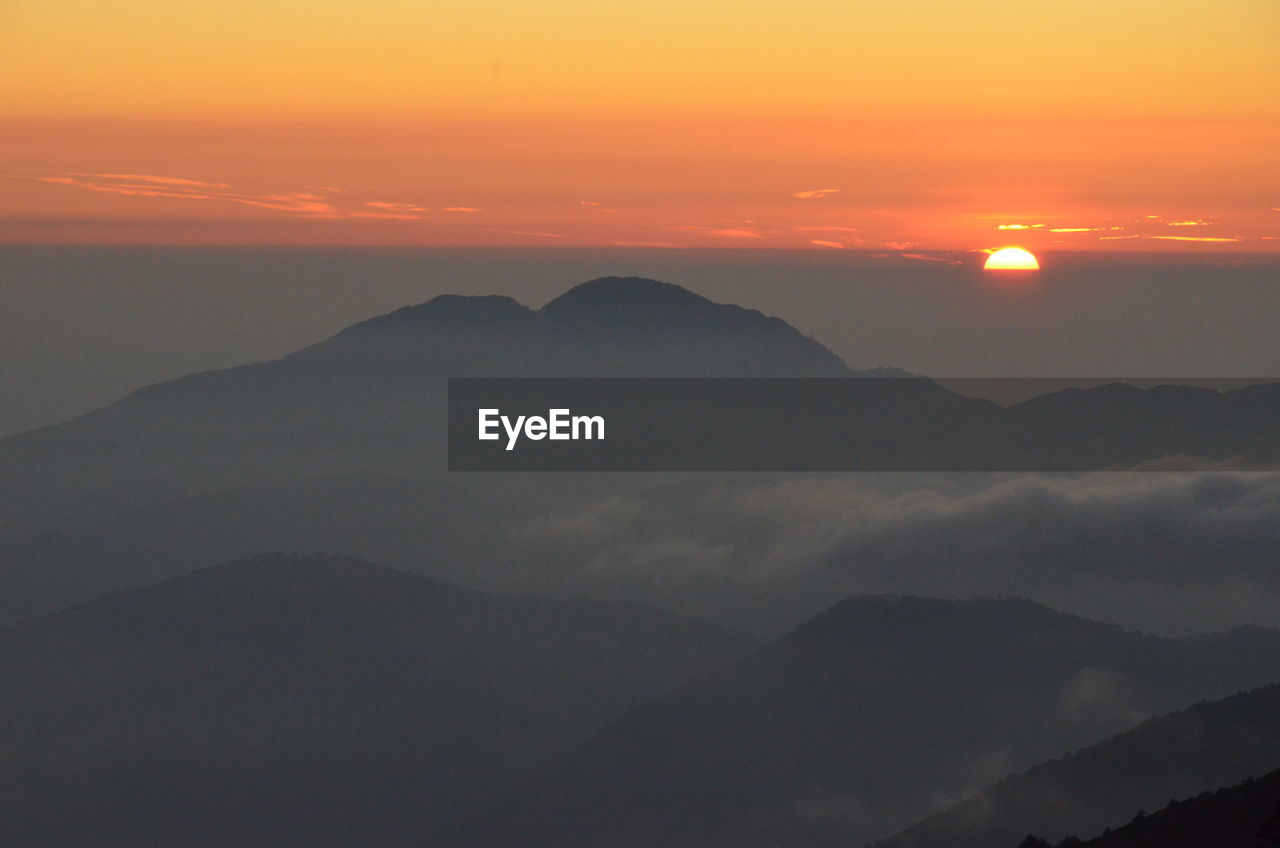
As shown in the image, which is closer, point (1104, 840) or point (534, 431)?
point (534, 431)

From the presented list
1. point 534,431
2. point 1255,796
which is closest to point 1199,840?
point 1255,796

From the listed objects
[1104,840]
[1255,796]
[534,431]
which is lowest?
[1104,840]

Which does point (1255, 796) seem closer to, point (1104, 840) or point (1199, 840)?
point (1199, 840)

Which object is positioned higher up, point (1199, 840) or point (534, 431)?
point (534, 431)

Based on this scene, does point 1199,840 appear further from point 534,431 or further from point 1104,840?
point 534,431

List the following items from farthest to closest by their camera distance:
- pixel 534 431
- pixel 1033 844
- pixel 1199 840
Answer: pixel 1033 844 → pixel 1199 840 → pixel 534 431

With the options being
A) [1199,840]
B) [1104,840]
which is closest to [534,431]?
[1199,840]

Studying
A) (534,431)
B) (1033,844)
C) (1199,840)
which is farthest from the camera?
(1033,844)

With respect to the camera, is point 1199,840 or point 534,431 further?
point 1199,840
